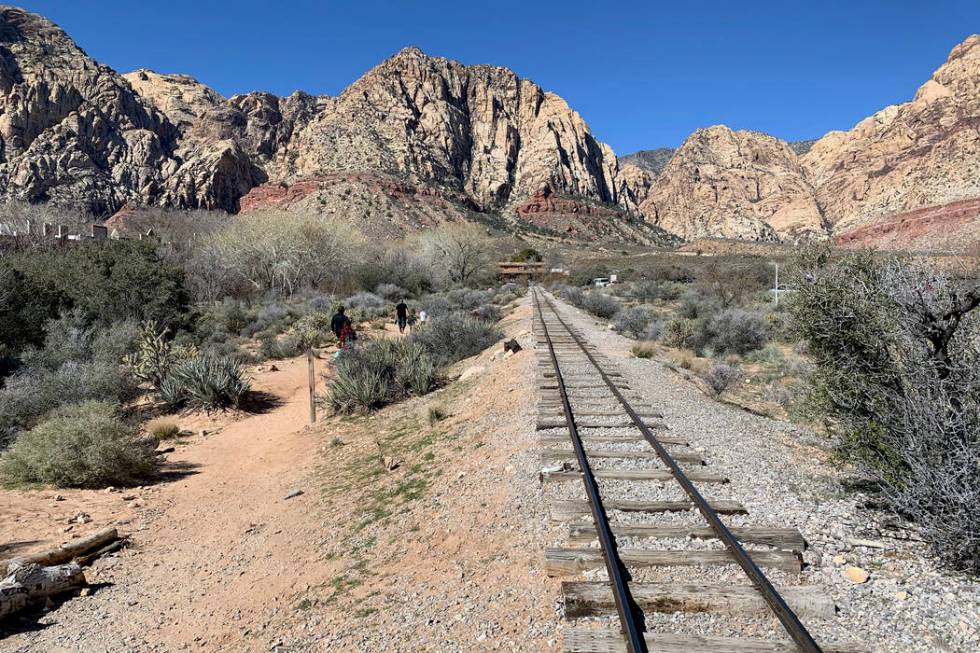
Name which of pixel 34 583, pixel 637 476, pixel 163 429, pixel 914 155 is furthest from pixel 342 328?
pixel 914 155

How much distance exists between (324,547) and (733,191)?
16784cm

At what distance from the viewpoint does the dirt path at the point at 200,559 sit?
177 inches

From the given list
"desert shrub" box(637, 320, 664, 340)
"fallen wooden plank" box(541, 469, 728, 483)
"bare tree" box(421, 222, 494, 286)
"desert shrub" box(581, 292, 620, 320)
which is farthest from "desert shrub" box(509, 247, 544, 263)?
"fallen wooden plank" box(541, 469, 728, 483)

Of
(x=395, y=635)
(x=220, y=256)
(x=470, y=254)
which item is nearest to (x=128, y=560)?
(x=395, y=635)

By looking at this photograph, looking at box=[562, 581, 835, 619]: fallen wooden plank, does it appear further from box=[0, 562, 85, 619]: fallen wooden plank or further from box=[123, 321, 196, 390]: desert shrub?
box=[123, 321, 196, 390]: desert shrub

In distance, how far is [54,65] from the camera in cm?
10975

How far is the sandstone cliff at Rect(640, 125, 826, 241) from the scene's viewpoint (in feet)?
449

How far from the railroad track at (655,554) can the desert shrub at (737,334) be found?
11.6 m

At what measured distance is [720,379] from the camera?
1262cm

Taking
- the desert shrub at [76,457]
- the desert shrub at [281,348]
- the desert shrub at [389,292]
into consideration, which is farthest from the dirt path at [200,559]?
the desert shrub at [389,292]

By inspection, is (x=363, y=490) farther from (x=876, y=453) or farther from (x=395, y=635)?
(x=876, y=453)

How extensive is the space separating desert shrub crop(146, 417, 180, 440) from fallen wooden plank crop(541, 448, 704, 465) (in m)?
8.19

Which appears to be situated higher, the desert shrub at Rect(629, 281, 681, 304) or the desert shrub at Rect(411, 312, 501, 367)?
the desert shrub at Rect(629, 281, 681, 304)

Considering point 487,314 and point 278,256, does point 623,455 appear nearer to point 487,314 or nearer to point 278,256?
point 487,314
